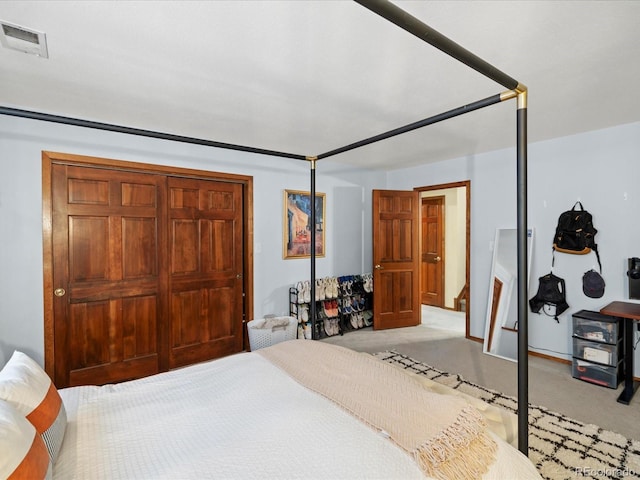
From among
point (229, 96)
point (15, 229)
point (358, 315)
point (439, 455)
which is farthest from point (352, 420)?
point (358, 315)

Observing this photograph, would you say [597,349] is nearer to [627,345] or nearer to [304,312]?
[627,345]

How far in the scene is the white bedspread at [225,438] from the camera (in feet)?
3.37

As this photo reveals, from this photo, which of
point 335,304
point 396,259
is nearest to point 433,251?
point 396,259

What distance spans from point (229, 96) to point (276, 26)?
0.95m

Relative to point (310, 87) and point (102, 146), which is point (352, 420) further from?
point (102, 146)

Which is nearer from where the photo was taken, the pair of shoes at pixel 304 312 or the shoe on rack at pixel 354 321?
the pair of shoes at pixel 304 312

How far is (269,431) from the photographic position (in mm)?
1191

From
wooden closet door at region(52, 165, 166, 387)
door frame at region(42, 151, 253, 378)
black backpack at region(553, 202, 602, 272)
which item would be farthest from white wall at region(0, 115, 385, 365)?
black backpack at region(553, 202, 602, 272)

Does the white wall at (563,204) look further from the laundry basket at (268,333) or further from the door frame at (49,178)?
the door frame at (49,178)

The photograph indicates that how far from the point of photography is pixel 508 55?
1.90 metres

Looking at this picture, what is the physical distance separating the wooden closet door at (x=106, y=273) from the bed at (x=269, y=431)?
169cm

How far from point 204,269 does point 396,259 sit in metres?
2.78

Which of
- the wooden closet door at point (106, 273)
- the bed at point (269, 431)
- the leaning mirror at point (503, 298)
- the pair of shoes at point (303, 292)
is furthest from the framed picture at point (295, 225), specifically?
the bed at point (269, 431)

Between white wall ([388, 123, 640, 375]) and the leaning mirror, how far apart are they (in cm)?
15
